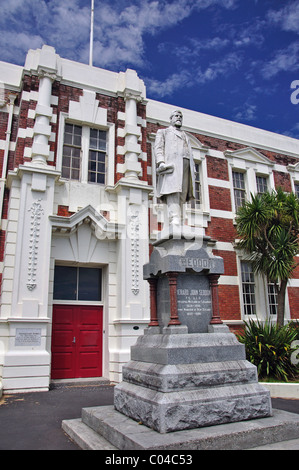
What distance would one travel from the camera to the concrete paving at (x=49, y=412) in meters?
4.68

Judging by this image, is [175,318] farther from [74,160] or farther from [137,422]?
[74,160]

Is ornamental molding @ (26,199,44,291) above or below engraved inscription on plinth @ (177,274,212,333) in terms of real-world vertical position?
above

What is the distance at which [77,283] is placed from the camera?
11406 mm

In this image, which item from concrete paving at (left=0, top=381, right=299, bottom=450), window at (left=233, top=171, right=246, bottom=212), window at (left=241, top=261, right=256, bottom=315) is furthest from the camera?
window at (left=233, top=171, right=246, bottom=212)

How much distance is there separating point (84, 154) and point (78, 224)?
8.50 ft

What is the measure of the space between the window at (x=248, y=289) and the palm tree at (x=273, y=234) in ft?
3.47

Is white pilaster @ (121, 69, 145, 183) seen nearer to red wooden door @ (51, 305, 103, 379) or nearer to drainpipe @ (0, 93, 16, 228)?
drainpipe @ (0, 93, 16, 228)

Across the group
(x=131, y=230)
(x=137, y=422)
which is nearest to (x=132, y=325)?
(x=131, y=230)

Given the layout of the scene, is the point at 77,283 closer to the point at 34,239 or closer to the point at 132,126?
the point at 34,239

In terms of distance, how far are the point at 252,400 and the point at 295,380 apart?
205 inches

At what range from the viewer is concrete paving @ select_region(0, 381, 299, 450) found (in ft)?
15.4

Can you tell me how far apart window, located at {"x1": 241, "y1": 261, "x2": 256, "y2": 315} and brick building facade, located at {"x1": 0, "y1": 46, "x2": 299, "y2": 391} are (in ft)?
0.13

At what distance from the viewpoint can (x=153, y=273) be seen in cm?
596

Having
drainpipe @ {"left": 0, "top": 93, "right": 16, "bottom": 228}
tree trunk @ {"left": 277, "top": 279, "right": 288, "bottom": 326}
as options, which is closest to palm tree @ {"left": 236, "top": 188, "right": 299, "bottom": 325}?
tree trunk @ {"left": 277, "top": 279, "right": 288, "bottom": 326}
